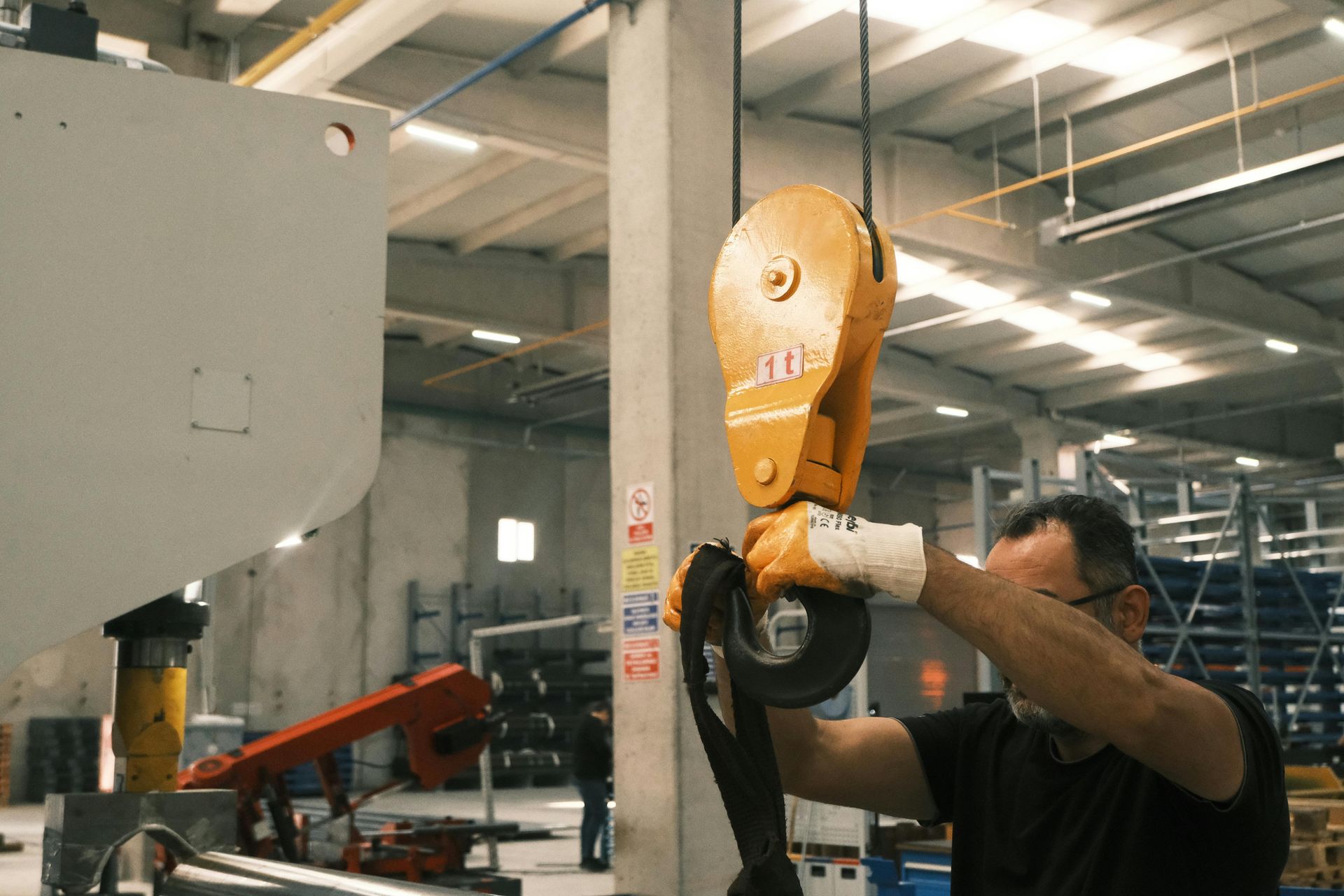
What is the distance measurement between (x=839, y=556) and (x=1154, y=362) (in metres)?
16.2

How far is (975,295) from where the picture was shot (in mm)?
13766

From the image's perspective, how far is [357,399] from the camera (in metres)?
1.77

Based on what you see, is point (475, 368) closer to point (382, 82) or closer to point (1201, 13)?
point (382, 82)

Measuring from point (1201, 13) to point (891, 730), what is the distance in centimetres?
791

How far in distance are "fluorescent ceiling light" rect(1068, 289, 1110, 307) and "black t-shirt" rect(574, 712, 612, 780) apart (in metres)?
6.11

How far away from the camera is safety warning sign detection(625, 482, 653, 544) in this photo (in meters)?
6.46

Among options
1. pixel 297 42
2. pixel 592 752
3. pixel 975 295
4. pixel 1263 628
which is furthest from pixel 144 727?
pixel 975 295

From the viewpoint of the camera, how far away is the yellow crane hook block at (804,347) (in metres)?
1.46

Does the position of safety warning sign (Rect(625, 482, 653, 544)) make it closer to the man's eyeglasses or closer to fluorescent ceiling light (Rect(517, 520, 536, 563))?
the man's eyeglasses

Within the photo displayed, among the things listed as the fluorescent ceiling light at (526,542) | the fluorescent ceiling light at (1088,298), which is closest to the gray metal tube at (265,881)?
the fluorescent ceiling light at (1088,298)

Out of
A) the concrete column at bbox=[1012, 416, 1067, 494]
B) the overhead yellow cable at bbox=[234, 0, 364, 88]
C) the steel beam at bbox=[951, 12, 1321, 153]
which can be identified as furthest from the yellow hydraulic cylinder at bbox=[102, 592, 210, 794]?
the concrete column at bbox=[1012, 416, 1067, 494]

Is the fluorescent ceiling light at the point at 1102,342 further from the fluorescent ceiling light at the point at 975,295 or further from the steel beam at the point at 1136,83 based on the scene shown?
the steel beam at the point at 1136,83

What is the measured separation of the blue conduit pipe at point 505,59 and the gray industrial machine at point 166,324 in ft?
18.2

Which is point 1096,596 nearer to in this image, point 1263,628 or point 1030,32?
point 1030,32
